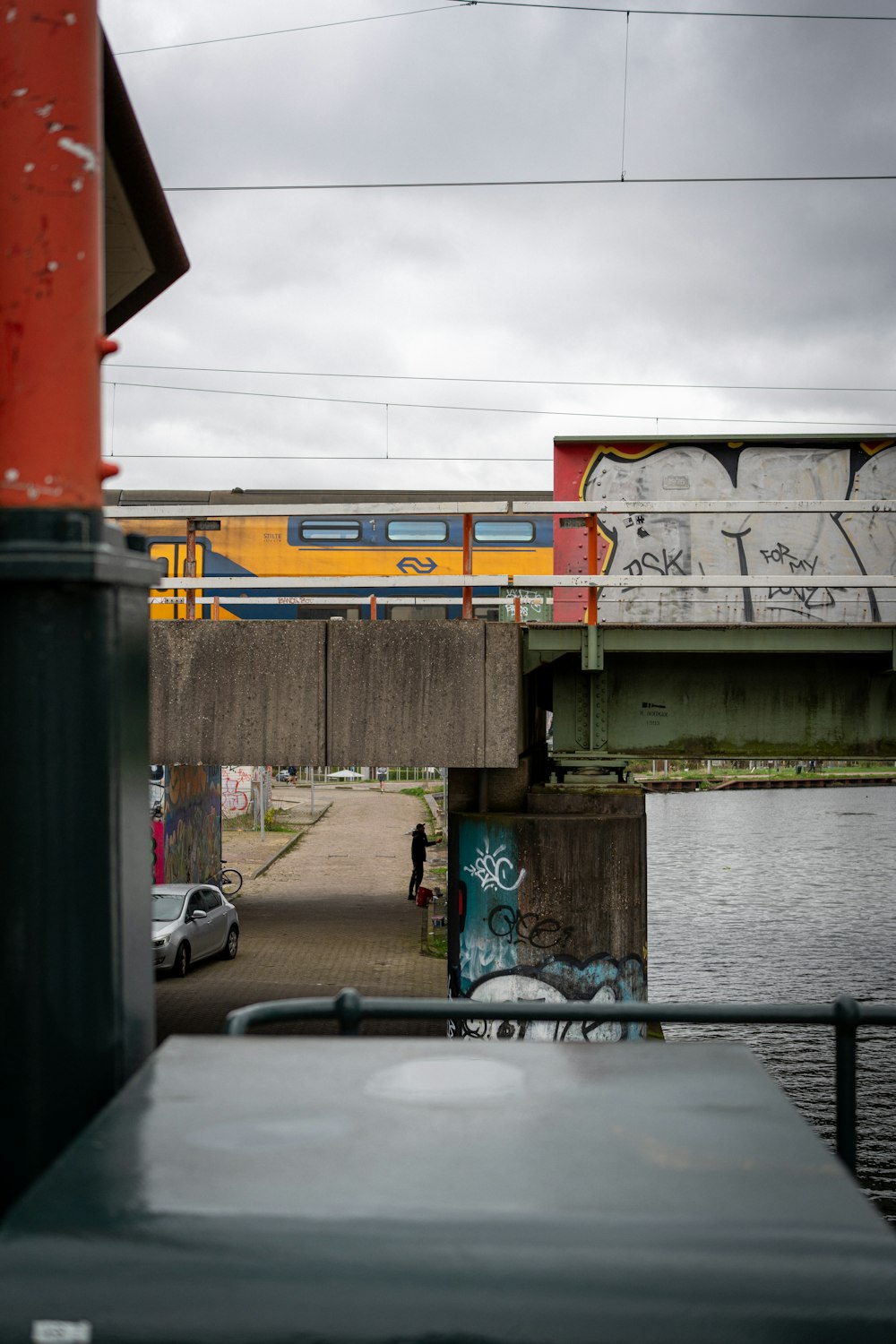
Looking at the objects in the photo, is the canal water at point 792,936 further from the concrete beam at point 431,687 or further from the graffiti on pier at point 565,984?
the concrete beam at point 431,687

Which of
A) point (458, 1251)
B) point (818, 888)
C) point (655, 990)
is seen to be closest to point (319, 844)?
point (818, 888)

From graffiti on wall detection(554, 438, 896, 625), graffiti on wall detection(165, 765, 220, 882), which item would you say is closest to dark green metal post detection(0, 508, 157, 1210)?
graffiti on wall detection(554, 438, 896, 625)

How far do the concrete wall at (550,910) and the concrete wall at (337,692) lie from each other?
830 mm

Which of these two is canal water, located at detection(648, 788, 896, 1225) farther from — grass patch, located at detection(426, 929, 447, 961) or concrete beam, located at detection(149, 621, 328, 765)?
concrete beam, located at detection(149, 621, 328, 765)

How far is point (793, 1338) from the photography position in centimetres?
153

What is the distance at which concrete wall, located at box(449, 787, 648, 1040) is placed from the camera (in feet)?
29.8

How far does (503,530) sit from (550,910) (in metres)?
12.2

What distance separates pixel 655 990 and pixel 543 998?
37.3 feet

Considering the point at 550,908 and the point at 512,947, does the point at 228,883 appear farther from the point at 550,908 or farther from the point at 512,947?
the point at 550,908

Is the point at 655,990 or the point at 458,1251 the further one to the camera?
the point at 655,990

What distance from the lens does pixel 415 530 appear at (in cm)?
2094

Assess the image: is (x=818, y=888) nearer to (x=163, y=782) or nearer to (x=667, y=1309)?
(x=163, y=782)

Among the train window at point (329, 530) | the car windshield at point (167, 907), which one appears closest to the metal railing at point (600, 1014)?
the car windshield at point (167, 907)

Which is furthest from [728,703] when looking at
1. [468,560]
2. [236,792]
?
[236,792]
